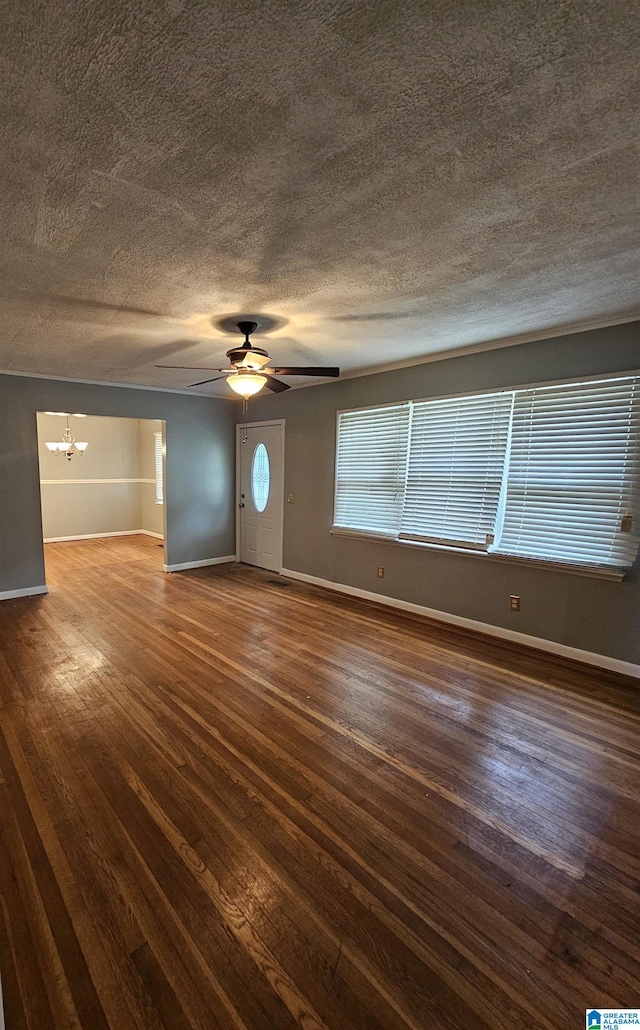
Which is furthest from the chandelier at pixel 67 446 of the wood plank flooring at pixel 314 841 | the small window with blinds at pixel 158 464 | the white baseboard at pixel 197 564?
the wood plank flooring at pixel 314 841

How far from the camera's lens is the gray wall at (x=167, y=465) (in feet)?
15.4

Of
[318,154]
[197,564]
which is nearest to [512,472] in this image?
[318,154]

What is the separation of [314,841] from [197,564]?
16.4 feet

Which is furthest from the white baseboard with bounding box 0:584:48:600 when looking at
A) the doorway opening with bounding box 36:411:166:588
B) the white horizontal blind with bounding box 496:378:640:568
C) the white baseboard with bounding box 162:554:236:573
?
the white horizontal blind with bounding box 496:378:640:568

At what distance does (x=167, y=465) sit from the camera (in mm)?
5871

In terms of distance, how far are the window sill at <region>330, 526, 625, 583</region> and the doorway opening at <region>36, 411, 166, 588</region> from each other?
3.79m

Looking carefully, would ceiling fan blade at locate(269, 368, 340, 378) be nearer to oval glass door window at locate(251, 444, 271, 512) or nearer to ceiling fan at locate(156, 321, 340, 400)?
ceiling fan at locate(156, 321, 340, 400)

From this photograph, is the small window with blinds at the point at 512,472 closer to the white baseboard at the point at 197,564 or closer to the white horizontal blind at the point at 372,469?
the white horizontal blind at the point at 372,469

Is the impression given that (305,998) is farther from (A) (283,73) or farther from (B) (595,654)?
(B) (595,654)

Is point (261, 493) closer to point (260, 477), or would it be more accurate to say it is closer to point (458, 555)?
point (260, 477)

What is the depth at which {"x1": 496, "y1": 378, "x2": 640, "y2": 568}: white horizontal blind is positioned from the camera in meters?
3.03

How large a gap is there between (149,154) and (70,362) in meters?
3.47

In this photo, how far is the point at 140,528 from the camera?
892 cm

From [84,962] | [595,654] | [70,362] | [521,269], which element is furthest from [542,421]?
[70,362]
